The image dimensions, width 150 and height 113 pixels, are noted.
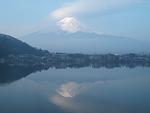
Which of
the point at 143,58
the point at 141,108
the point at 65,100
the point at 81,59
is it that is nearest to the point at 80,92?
the point at 65,100

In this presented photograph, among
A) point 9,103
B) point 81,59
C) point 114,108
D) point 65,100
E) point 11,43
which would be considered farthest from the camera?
point 81,59

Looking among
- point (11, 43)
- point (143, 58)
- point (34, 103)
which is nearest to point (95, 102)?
point (34, 103)

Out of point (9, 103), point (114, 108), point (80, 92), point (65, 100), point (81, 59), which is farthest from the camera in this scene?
point (81, 59)

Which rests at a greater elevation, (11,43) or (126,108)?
(11,43)

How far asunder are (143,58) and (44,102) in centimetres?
3155

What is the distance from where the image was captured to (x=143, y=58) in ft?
140

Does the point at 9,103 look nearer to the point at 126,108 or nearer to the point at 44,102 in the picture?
the point at 44,102

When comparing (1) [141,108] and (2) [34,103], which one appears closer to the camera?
(1) [141,108]

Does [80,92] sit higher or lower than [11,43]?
lower

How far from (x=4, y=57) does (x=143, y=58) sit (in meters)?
18.4

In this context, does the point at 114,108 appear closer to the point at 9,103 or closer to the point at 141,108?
the point at 141,108

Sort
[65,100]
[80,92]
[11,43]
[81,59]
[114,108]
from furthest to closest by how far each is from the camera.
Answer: [81,59]
[11,43]
[80,92]
[65,100]
[114,108]

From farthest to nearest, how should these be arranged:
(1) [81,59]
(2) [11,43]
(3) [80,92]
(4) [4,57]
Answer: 1. (1) [81,59]
2. (2) [11,43]
3. (4) [4,57]
4. (3) [80,92]

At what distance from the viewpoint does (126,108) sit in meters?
11.2
